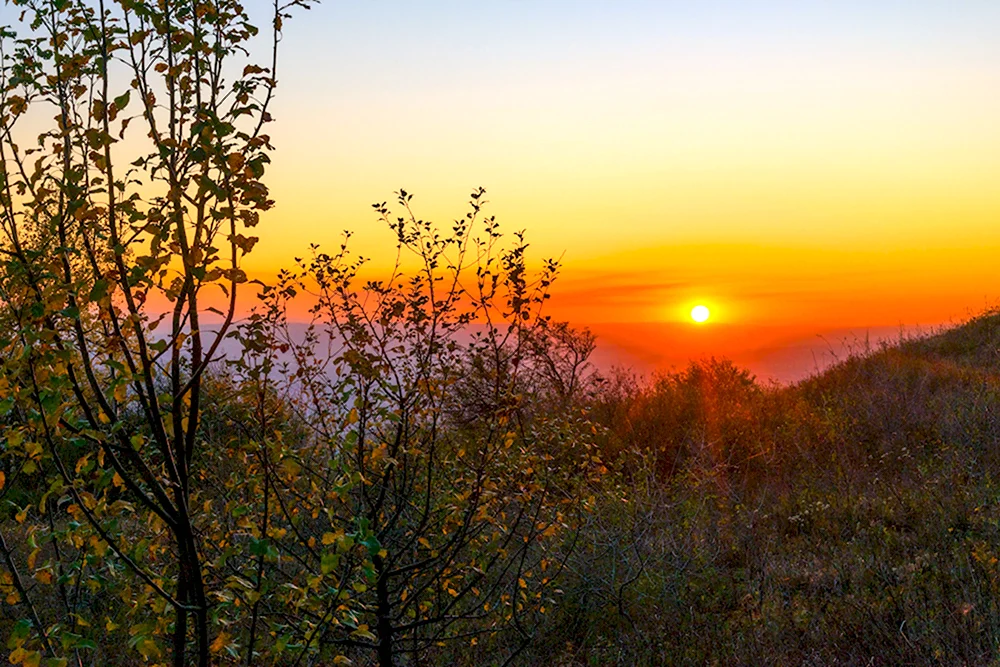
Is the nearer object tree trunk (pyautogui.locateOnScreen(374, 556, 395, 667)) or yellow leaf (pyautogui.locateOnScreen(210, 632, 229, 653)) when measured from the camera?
yellow leaf (pyautogui.locateOnScreen(210, 632, 229, 653))

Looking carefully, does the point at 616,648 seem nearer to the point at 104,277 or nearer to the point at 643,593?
the point at 643,593

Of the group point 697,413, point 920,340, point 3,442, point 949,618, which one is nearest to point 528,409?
point 697,413

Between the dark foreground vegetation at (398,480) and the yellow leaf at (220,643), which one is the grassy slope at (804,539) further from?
the yellow leaf at (220,643)

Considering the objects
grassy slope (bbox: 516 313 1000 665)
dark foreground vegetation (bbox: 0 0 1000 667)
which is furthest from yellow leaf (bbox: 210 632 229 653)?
grassy slope (bbox: 516 313 1000 665)

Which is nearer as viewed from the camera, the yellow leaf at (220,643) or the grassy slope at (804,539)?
the yellow leaf at (220,643)

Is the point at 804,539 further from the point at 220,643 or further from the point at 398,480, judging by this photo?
the point at 220,643

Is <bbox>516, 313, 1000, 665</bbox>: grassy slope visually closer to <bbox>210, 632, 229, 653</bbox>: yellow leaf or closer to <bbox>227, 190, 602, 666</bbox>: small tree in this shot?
<bbox>227, 190, 602, 666</bbox>: small tree

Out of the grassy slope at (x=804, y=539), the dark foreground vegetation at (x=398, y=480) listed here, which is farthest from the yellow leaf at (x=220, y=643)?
the grassy slope at (x=804, y=539)

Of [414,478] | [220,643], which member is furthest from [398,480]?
[220,643]

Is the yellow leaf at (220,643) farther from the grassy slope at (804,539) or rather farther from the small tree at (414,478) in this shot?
the grassy slope at (804,539)

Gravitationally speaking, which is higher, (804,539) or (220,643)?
(220,643)

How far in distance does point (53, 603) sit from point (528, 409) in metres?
6.01

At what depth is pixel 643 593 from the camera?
6.03 m

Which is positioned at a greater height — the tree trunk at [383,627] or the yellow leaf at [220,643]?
the yellow leaf at [220,643]
